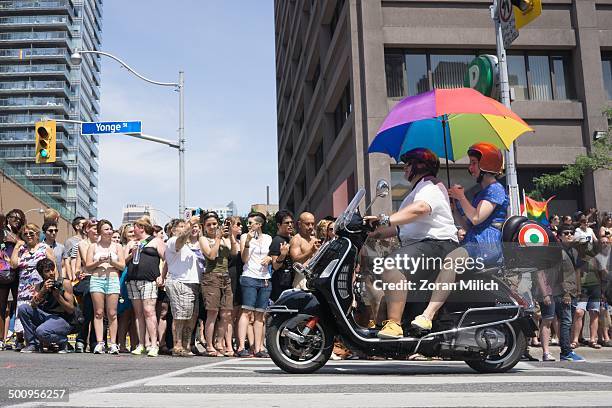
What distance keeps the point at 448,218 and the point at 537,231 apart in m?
1.33

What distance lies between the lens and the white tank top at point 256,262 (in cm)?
962

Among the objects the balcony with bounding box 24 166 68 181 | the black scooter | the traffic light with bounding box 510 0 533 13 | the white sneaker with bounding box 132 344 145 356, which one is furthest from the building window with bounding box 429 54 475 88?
the balcony with bounding box 24 166 68 181

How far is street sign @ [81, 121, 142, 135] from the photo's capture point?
20797mm

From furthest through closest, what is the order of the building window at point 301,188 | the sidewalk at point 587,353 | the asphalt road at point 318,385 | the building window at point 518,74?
the building window at point 301,188 → the building window at point 518,74 → the sidewalk at point 587,353 → the asphalt road at point 318,385

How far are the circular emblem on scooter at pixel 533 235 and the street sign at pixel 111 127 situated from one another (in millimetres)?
16309

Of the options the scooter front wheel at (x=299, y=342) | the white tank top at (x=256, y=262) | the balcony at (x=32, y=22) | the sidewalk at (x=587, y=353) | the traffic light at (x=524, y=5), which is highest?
the balcony at (x=32, y=22)

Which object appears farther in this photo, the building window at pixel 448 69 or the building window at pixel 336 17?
the building window at pixel 336 17

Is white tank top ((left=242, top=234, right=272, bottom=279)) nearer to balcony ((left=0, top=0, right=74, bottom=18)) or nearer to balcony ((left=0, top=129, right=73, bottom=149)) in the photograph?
balcony ((left=0, top=129, right=73, bottom=149))

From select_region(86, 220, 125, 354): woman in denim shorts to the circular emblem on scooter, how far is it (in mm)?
5693

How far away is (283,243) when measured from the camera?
30.9ft

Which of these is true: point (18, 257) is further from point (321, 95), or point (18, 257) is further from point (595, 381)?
point (321, 95)

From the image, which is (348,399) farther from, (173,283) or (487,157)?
(173,283)

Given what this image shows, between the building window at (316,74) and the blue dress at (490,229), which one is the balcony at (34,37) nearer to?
the building window at (316,74)

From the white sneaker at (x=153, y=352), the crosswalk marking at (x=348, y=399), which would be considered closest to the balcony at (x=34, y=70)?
the white sneaker at (x=153, y=352)
